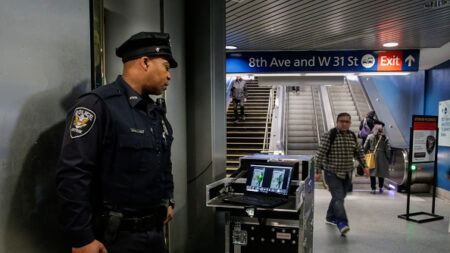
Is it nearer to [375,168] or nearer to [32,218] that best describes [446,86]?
[375,168]

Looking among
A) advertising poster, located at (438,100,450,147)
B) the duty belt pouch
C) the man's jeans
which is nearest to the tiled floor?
the man's jeans

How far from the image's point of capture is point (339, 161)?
4.66 meters

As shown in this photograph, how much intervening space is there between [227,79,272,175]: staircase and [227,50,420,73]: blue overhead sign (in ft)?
8.67

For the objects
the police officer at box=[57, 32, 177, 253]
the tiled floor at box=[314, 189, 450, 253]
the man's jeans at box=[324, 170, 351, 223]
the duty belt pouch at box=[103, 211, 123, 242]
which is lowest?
the tiled floor at box=[314, 189, 450, 253]

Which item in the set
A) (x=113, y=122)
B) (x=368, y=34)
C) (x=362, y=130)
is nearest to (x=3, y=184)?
(x=113, y=122)

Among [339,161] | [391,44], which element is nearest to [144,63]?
[339,161]

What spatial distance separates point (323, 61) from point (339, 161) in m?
3.05

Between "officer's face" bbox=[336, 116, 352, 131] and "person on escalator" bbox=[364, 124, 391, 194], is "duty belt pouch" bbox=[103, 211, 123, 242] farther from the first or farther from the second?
"person on escalator" bbox=[364, 124, 391, 194]

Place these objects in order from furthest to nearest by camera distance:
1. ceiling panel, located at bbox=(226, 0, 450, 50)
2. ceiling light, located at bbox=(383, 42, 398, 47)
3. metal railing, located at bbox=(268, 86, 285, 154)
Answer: metal railing, located at bbox=(268, 86, 285, 154)
ceiling light, located at bbox=(383, 42, 398, 47)
ceiling panel, located at bbox=(226, 0, 450, 50)

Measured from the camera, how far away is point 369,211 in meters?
6.06

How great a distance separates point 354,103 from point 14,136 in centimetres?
1239

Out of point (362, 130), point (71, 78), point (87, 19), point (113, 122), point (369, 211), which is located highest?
point (87, 19)

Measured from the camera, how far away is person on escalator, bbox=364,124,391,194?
747 cm

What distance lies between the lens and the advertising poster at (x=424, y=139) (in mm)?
5559
